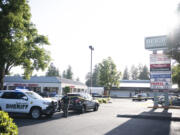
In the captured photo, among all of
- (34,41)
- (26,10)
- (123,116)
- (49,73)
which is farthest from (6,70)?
(49,73)

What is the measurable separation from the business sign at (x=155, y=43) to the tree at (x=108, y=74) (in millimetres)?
27138

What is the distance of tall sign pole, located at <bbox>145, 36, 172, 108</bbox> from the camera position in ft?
71.5

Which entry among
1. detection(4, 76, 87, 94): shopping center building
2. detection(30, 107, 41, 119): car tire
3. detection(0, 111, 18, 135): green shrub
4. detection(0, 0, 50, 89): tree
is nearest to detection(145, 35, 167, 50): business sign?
detection(0, 0, 50, 89): tree

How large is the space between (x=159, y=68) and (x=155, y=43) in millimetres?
3193

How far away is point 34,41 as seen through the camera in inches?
1033

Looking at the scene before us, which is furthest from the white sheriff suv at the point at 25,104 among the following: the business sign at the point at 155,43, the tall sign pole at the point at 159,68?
the business sign at the point at 155,43

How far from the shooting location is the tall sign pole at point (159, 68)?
71.5 ft

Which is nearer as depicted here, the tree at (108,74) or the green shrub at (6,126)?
the green shrub at (6,126)

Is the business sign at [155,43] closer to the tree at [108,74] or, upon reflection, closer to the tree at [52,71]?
the tree at [108,74]

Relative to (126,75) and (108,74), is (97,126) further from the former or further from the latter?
(126,75)

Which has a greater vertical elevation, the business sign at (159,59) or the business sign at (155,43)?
the business sign at (155,43)

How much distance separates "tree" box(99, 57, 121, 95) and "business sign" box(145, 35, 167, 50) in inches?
1068

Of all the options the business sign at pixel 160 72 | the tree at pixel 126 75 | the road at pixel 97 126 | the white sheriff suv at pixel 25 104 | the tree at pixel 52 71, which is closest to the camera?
the road at pixel 97 126

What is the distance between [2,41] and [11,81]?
116ft
